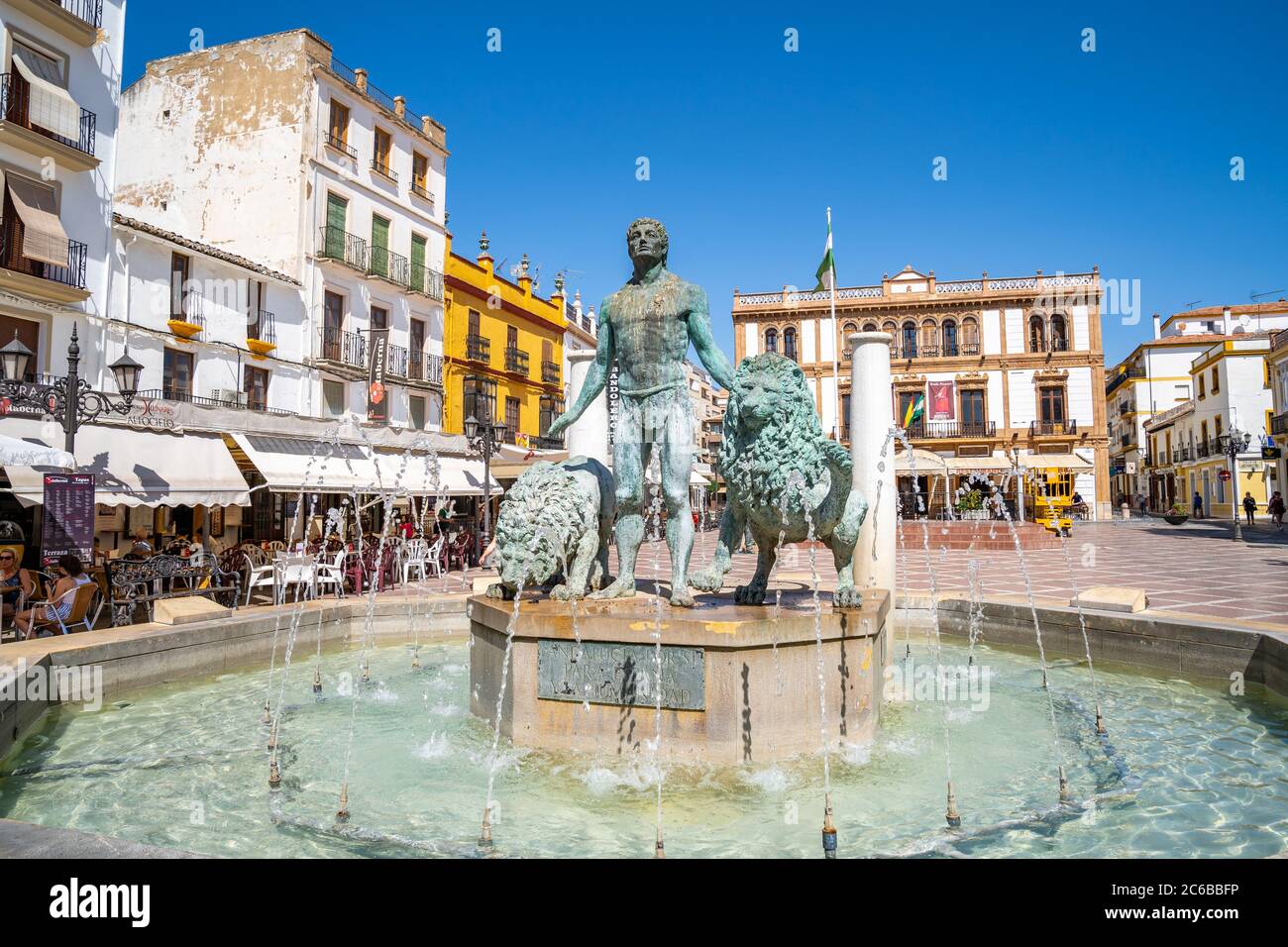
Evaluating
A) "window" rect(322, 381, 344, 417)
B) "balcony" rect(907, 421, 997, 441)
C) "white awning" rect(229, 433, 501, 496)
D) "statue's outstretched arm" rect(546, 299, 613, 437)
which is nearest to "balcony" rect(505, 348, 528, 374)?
"window" rect(322, 381, 344, 417)

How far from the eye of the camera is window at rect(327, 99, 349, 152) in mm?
22641

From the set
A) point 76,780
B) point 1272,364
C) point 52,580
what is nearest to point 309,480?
point 52,580

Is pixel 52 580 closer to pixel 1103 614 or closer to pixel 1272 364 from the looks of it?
pixel 1103 614

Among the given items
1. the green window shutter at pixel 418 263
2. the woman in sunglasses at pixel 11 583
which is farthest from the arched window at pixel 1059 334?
the woman in sunglasses at pixel 11 583

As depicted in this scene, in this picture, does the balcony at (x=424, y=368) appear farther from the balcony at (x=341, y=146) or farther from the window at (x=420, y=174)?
the balcony at (x=341, y=146)

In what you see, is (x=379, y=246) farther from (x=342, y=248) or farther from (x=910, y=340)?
(x=910, y=340)

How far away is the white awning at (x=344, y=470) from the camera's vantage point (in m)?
14.7

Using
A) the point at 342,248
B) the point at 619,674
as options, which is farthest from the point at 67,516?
the point at 342,248

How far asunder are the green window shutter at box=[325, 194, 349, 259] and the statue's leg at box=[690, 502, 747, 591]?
2024cm

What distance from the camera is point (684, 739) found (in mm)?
4168

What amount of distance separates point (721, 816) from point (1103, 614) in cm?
517

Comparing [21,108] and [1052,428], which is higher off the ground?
[21,108]

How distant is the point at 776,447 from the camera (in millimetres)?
4477

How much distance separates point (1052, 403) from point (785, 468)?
45.3 metres
